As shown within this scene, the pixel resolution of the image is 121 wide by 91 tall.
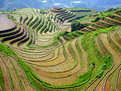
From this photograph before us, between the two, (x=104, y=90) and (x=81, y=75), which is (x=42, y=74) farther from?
(x=104, y=90)

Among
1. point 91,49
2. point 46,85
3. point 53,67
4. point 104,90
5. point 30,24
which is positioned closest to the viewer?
point 104,90

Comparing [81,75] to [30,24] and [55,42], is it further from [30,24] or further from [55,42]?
[30,24]

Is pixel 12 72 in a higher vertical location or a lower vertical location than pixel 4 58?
lower

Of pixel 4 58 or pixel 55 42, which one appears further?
pixel 55 42

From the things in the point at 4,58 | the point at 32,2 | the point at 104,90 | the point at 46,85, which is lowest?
the point at 46,85

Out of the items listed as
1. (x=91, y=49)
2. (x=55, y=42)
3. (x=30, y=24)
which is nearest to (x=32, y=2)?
(x=30, y=24)

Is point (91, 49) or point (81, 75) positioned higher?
point (91, 49)

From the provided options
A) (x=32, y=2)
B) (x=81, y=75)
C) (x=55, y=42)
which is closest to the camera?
(x=81, y=75)

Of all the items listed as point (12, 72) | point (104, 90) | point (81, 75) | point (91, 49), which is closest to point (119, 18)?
point (91, 49)

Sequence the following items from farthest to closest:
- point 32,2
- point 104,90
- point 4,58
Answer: point 32,2 < point 4,58 < point 104,90
